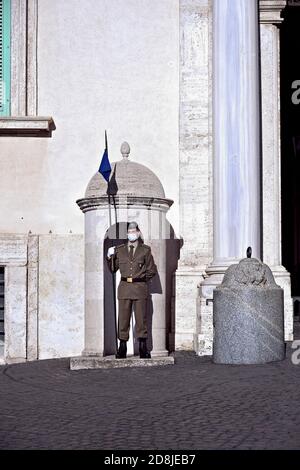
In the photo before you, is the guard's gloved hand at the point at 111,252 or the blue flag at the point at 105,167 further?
the blue flag at the point at 105,167

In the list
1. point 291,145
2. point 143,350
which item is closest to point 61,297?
point 143,350

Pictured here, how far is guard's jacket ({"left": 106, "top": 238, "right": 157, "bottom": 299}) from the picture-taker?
11039 millimetres

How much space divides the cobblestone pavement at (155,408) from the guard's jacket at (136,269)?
1.10 m

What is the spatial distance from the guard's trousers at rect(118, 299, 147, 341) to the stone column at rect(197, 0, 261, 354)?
1016 millimetres

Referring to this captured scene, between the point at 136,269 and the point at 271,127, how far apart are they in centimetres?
339

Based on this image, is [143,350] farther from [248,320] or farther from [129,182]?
[129,182]

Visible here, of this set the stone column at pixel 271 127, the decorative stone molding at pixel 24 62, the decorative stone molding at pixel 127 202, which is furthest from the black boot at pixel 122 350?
the decorative stone molding at pixel 24 62

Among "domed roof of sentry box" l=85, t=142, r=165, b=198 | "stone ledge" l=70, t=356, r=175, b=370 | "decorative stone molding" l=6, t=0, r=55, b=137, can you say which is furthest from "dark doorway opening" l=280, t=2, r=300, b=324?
"stone ledge" l=70, t=356, r=175, b=370

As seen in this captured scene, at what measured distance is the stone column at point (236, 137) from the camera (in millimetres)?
11852

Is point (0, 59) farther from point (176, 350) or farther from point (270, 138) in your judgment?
point (176, 350)

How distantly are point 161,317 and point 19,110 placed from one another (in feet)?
12.9

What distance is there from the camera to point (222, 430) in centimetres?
639

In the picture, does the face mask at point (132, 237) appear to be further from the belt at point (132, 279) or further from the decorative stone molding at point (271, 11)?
the decorative stone molding at point (271, 11)

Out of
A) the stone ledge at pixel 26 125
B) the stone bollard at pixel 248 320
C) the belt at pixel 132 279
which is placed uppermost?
the stone ledge at pixel 26 125
